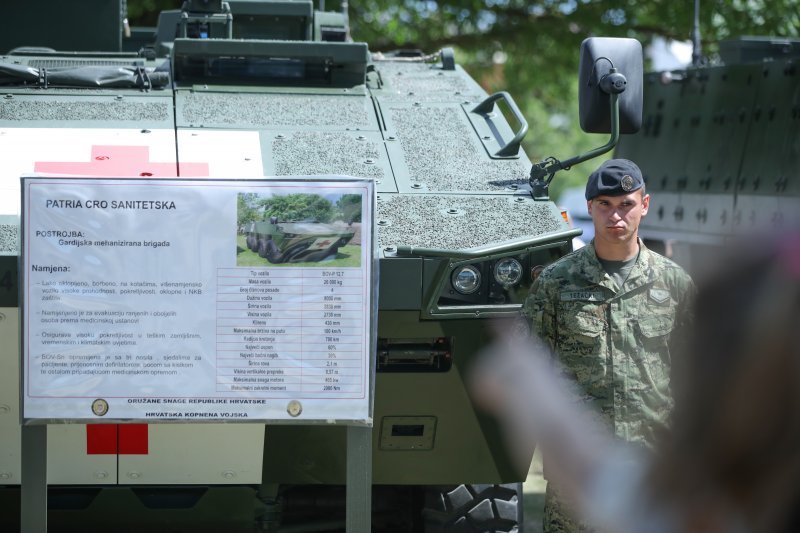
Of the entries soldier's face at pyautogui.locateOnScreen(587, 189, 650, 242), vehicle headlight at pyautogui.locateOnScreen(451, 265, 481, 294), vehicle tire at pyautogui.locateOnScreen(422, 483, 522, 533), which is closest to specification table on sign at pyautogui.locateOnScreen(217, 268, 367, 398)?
vehicle headlight at pyautogui.locateOnScreen(451, 265, 481, 294)

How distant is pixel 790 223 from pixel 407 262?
2509 mm

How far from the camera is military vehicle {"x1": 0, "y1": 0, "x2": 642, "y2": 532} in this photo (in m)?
4.30

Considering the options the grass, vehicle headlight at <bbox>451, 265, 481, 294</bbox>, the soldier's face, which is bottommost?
vehicle headlight at <bbox>451, 265, 481, 294</bbox>

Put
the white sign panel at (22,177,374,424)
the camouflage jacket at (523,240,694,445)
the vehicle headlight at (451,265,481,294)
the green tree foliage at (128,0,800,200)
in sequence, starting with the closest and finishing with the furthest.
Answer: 1. the white sign panel at (22,177,374,424)
2. the camouflage jacket at (523,240,694,445)
3. the vehicle headlight at (451,265,481,294)
4. the green tree foliage at (128,0,800,200)

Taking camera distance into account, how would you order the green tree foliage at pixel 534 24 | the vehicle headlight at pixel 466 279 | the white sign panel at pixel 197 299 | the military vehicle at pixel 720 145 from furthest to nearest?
the green tree foliage at pixel 534 24, the military vehicle at pixel 720 145, the vehicle headlight at pixel 466 279, the white sign panel at pixel 197 299

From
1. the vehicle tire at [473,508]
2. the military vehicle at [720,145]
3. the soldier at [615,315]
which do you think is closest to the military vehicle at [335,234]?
the vehicle tire at [473,508]

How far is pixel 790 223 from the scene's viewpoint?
1734mm

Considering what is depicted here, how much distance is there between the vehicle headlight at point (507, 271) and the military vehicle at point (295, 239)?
2.08 ft

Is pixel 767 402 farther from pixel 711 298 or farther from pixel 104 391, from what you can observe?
pixel 104 391

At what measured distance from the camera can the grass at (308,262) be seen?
387 centimetres

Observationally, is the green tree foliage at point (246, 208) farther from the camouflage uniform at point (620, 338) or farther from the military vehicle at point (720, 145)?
the military vehicle at point (720, 145)

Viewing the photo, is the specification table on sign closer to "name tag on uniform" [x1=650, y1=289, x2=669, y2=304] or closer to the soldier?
the soldier

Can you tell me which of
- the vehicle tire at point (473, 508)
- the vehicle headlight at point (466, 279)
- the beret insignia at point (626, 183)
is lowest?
the vehicle tire at point (473, 508)

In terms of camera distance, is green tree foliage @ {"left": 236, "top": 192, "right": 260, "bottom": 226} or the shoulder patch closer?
green tree foliage @ {"left": 236, "top": 192, "right": 260, "bottom": 226}
